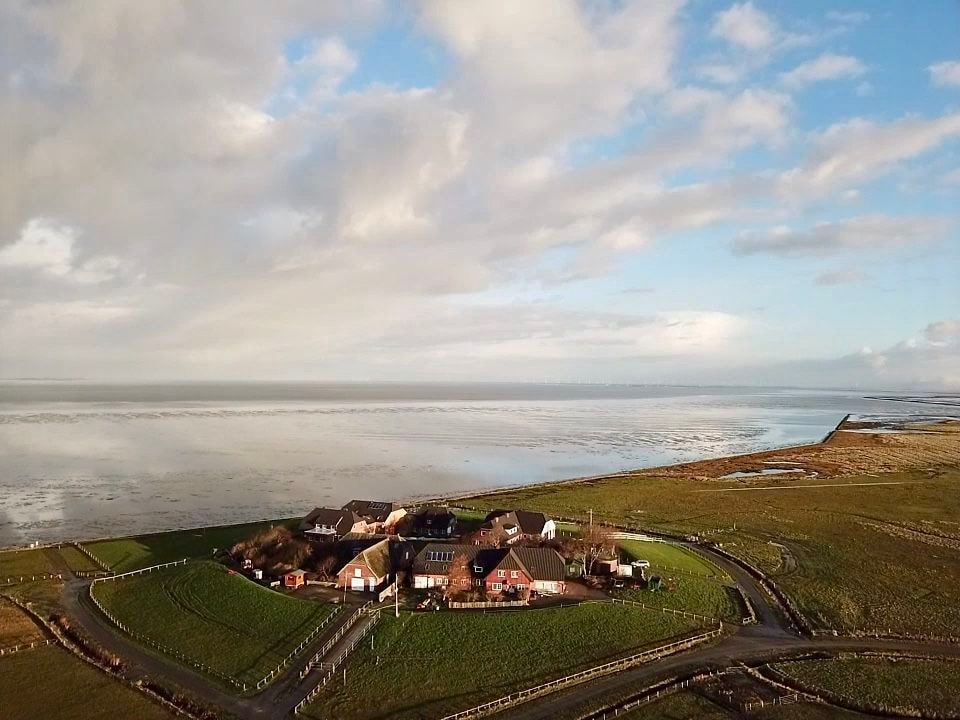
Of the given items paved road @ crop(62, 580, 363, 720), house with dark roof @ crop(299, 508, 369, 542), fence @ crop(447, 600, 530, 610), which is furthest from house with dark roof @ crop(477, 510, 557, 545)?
paved road @ crop(62, 580, 363, 720)

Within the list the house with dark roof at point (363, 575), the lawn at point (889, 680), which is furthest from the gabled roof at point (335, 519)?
the lawn at point (889, 680)

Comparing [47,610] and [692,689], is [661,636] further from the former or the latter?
[47,610]

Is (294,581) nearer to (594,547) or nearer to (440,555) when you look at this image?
(440,555)

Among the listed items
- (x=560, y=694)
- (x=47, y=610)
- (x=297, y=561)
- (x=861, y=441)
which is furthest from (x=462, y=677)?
(x=861, y=441)

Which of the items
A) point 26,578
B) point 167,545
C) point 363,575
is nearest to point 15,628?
point 26,578

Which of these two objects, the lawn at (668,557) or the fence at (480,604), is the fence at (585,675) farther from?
the lawn at (668,557)

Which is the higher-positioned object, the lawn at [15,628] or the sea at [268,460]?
the sea at [268,460]
